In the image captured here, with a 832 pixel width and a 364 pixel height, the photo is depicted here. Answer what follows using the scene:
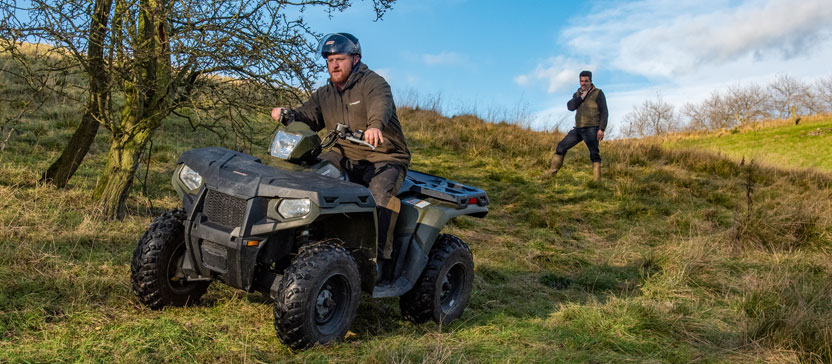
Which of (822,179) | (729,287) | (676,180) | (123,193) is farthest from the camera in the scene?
(822,179)

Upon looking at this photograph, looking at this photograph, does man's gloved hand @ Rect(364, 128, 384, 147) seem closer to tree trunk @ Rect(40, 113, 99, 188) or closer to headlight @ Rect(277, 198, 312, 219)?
headlight @ Rect(277, 198, 312, 219)

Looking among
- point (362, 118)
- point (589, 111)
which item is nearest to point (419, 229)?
point (362, 118)

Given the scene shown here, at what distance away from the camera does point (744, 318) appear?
14.5ft

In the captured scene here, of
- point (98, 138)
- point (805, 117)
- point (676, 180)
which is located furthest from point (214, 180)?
point (805, 117)

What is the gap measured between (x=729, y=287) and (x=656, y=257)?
1.31 m

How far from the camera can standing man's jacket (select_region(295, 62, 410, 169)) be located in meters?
3.99

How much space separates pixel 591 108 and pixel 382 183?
837 centimetres

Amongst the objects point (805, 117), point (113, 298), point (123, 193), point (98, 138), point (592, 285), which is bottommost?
point (592, 285)

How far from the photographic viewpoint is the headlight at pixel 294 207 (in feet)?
10.0

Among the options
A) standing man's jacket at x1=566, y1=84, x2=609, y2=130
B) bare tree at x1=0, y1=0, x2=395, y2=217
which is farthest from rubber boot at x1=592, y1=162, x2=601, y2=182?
bare tree at x1=0, y1=0, x2=395, y2=217

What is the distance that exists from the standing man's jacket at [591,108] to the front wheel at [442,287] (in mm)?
7615

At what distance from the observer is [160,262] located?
11.3 feet

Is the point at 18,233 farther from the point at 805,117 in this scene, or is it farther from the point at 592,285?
the point at 805,117

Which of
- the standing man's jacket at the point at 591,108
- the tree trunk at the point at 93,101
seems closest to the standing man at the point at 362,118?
the tree trunk at the point at 93,101
